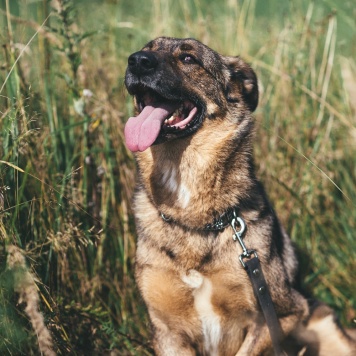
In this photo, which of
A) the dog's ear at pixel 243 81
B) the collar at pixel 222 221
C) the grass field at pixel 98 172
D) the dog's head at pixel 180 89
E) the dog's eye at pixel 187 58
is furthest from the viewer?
the dog's ear at pixel 243 81

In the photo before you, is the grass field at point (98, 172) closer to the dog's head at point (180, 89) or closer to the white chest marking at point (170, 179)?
the dog's head at point (180, 89)

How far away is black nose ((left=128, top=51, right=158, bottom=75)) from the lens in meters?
2.90

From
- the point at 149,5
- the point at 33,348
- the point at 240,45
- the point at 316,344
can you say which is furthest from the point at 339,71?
the point at 33,348

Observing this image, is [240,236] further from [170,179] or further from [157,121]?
[157,121]

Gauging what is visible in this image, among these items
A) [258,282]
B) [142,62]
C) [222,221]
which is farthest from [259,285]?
[142,62]

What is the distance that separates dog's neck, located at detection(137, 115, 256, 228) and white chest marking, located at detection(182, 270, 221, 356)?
31cm

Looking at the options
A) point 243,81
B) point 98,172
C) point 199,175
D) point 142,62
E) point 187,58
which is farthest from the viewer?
point 98,172

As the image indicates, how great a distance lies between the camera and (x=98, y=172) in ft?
12.2

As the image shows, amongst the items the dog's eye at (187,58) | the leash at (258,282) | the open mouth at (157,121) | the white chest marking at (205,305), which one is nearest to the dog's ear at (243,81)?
the dog's eye at (187,58)

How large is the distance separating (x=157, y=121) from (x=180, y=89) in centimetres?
24

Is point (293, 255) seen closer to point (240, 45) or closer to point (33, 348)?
point (33, 348)

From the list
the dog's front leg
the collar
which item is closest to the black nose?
the collar

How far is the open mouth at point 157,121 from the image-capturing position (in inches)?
114

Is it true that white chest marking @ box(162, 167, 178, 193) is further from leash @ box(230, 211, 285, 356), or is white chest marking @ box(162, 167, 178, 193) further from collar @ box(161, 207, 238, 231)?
leash @ box(230, 211, 285, 356)
